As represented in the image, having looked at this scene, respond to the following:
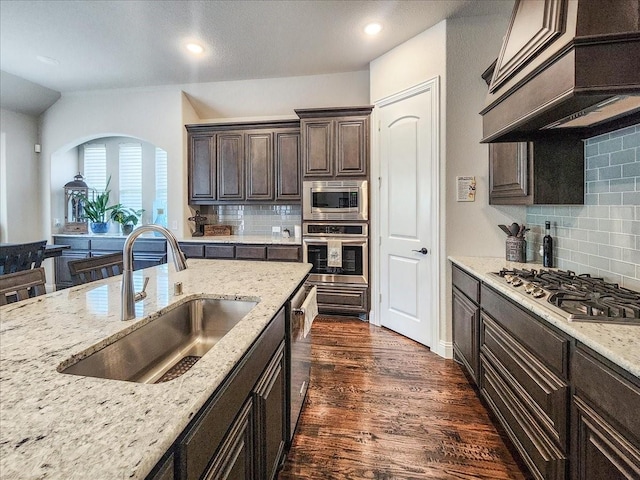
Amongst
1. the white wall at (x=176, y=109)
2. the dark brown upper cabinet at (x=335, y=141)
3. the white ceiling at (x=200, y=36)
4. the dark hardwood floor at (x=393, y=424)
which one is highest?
the white ceiling at (x=200, y=36)

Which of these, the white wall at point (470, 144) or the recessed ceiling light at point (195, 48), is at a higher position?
the recessed ceiling light at point (195, 48)

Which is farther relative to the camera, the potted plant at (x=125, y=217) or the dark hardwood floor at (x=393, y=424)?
the potted plant at (x=125, y=217)

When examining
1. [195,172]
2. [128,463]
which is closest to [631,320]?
[128,463]

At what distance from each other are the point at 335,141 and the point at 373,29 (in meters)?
1.18

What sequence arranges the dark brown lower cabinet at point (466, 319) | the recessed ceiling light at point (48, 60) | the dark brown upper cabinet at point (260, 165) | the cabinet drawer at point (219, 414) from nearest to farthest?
the cabinet drawer at point (219, 414) → the dark brown lower cabinet at point (466, 319) → the recessed ceiling light at point (48, 60) → the dark brown upper cabinet at point (260, 165)

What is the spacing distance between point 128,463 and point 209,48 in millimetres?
3908

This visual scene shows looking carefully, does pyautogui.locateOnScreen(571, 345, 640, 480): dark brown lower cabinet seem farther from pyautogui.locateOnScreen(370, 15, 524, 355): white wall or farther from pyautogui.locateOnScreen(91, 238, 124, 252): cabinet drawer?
pyautogui.locateOnScreen(91, 238, 124, 252): cabinet drawer

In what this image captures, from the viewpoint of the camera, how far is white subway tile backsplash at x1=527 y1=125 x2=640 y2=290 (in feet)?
5.43

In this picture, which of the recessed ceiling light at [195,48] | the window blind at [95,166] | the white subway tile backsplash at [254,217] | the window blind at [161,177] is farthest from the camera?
the window blind at [95,166]

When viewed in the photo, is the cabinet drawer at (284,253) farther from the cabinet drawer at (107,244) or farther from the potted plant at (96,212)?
the potted plant at (96,212)

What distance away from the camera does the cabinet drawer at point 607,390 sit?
93 cm

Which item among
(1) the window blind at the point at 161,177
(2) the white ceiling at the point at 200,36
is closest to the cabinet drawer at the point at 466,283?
(2) the white ceiling at the point at 200,36

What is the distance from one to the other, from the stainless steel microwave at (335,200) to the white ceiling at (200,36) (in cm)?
143

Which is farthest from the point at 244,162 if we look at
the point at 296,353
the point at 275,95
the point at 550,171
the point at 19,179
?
the point at 550,171
